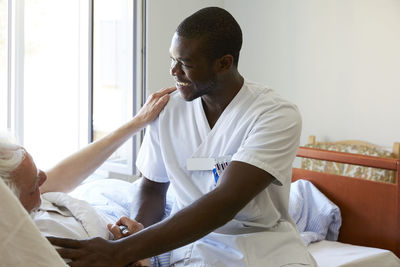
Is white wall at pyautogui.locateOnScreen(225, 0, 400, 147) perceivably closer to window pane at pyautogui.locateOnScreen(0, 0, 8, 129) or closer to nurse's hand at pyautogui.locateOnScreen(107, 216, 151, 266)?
window pane at pyautogui.locateOnScreen(0, 0, 8, 129)

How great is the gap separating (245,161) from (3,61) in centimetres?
179

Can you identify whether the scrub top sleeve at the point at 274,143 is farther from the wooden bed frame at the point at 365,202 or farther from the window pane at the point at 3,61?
the window pane at the point at 3,61

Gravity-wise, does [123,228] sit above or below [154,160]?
below

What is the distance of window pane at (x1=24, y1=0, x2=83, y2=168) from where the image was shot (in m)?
2.95

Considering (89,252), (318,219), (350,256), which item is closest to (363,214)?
(318,219)

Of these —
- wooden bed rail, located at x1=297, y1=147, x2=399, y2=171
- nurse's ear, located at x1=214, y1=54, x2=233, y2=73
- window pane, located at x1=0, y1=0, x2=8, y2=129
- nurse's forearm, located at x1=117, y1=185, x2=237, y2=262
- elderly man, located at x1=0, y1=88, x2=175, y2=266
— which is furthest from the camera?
window pane, located at x1=0, y1=0, x2=8, y2=129

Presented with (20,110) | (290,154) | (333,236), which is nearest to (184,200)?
(290,154)

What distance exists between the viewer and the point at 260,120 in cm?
151

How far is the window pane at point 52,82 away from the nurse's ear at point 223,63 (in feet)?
5.39

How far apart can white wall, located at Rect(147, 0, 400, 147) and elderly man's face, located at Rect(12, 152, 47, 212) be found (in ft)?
7.32

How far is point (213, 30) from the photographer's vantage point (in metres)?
1.54

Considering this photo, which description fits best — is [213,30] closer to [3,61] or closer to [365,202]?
[365,202]

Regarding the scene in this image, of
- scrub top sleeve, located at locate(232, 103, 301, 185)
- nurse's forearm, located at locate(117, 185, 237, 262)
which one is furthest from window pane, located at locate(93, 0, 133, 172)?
nurse's forearm, located at locate(117, 185, 237, 262)

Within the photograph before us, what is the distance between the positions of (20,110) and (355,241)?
1849 millimetres
